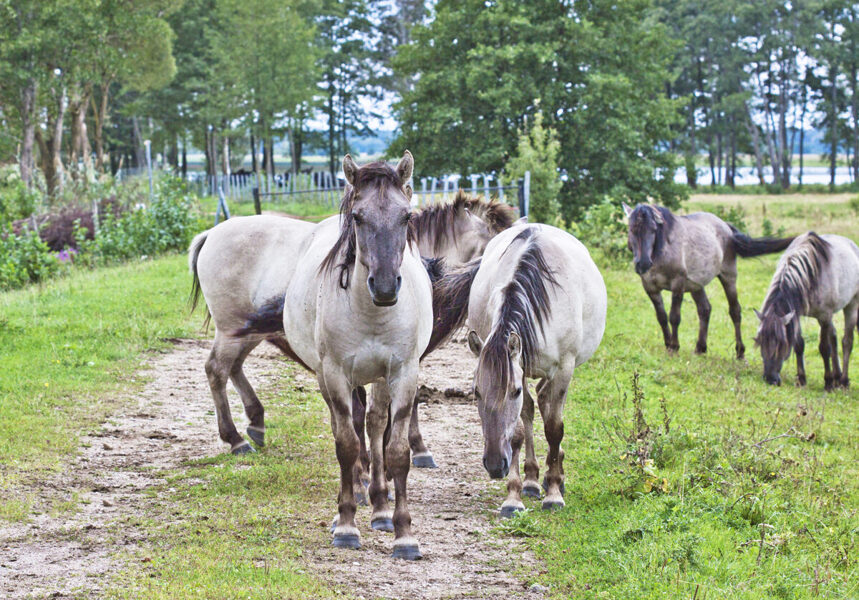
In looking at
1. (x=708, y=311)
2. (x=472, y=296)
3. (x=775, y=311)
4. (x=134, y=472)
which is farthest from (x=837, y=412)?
→ (x=134, y=472)

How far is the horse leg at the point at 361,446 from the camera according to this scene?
570 centimetres

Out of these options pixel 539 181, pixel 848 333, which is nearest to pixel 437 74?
pixel 539 181

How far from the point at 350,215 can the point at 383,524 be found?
1.83 metres

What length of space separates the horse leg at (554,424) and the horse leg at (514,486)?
0.18 metres

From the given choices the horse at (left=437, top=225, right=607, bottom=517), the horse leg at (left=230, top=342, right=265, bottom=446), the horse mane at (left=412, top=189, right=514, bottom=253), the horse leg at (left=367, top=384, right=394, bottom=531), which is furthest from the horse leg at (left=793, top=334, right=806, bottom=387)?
the horse leg at (left=367, top=384, right=394, bottom=531)

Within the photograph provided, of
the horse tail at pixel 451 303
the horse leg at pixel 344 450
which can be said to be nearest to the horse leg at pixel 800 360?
the horse tail at pixel 451 303

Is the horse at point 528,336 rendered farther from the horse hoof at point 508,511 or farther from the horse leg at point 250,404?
the horse leg at point 250,404

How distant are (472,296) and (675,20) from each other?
52.3 meters

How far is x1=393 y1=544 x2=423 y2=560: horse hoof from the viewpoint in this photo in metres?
4.71

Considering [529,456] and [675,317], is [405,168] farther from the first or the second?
[675,317]

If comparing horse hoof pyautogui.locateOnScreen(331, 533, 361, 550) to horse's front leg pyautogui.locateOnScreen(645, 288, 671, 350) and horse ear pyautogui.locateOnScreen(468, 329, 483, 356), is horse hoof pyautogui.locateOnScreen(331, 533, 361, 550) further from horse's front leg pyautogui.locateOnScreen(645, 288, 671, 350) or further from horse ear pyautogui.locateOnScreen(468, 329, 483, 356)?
horse's front leg pyautogui.locateOnScreen(645, 288, 671, 350)

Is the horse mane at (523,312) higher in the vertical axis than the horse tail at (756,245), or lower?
lower

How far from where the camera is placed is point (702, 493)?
5.40 m

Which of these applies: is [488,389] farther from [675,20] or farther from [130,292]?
[675,20]
